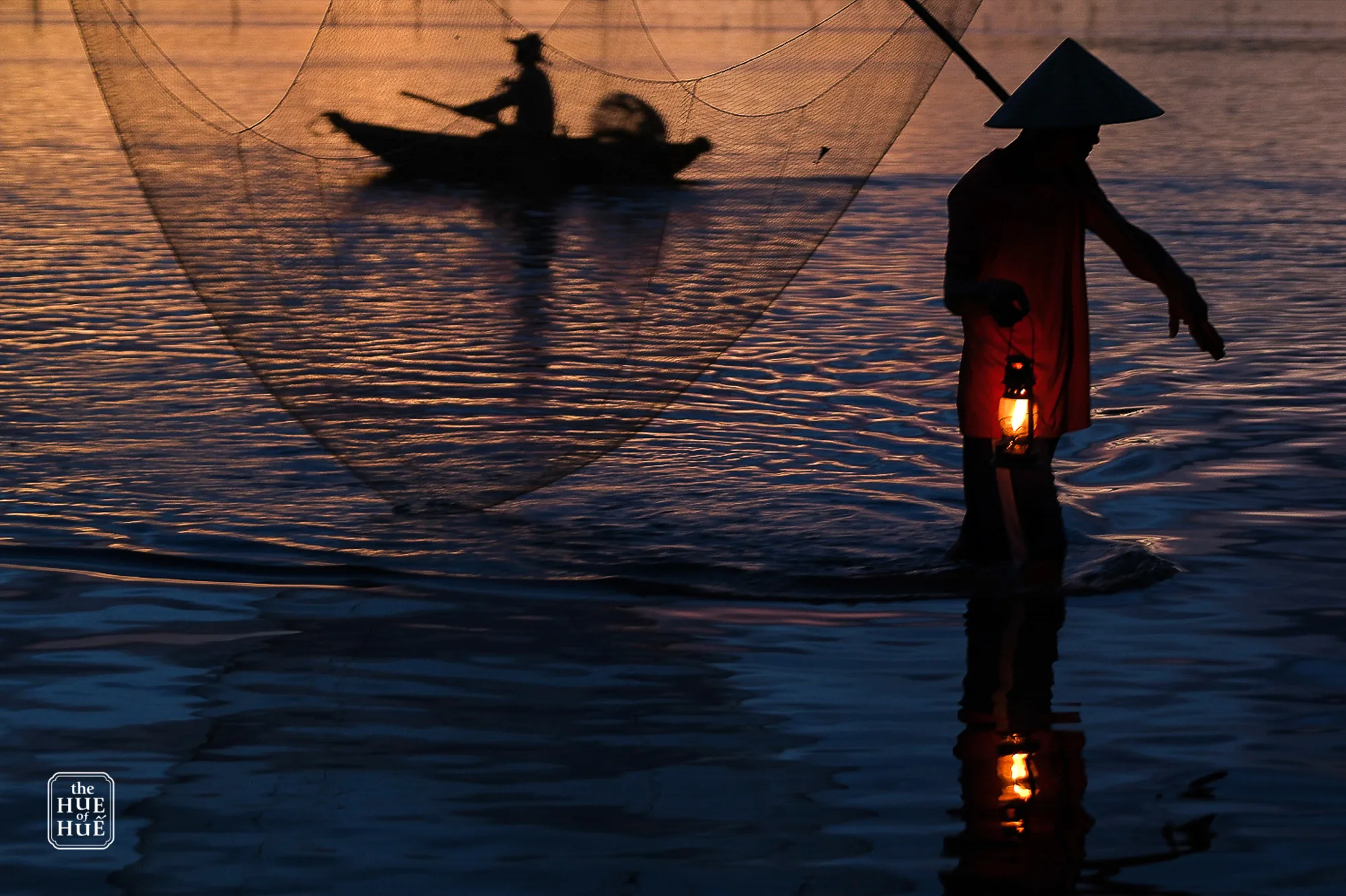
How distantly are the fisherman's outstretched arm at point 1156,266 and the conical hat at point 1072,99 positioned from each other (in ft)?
0.93

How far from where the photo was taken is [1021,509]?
5.62 metres

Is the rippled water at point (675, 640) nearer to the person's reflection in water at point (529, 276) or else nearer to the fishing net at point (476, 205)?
the fishing net at point (476, 205)

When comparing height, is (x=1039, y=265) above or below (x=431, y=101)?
below

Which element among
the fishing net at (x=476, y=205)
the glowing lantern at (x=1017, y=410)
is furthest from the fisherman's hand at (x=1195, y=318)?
the fishing net at (x=476, y=205)

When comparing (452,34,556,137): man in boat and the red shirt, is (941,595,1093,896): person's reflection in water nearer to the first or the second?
the red shirt

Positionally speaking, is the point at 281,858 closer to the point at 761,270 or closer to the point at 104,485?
the point at 761,270

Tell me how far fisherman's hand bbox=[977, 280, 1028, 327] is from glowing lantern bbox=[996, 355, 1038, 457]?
0.64 feet

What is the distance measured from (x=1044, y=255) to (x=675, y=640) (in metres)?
1.64

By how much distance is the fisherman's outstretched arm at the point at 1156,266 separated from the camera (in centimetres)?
530

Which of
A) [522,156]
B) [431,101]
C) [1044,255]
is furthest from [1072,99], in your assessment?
[522,156]

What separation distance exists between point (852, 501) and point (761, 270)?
3.81 ft

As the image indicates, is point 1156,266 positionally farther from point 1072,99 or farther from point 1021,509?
point 1021,509

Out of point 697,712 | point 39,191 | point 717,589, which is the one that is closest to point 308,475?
point 717,589

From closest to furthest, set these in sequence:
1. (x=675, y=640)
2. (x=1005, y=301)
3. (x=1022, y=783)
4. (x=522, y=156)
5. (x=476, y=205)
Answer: (x=1022, y=783) → (x=1005, y=301) → (x=675, y=640) → (x=476, y=205) → (x=522, y=156)
